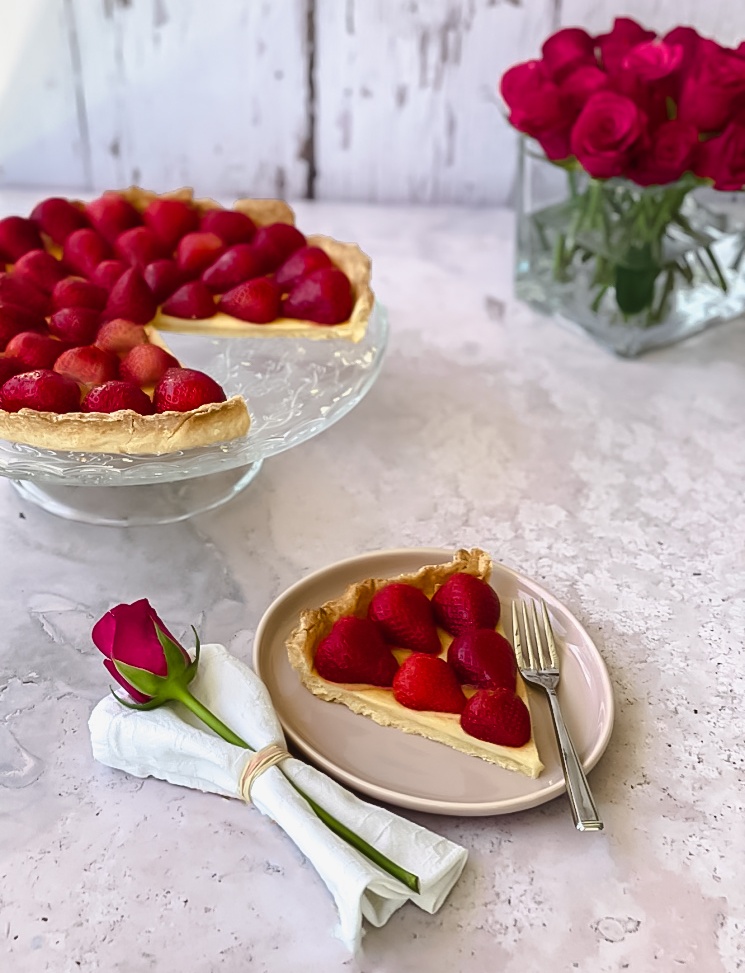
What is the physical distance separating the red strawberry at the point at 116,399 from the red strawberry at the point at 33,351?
0.31 feet

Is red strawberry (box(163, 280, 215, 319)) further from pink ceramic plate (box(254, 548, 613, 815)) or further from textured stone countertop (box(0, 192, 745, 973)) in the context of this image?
pink ceramic plate (box(254, 548, 613, 815))

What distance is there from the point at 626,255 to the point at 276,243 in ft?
1.60

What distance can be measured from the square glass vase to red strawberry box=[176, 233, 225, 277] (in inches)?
18.6

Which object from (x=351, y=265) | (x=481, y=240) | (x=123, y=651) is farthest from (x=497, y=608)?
(x=481, y=240)

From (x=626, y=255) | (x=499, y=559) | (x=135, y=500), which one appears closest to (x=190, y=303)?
(x=135, y=500)

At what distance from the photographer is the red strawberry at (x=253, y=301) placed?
1.29 metres

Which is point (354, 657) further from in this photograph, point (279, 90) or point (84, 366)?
point (279, 90)

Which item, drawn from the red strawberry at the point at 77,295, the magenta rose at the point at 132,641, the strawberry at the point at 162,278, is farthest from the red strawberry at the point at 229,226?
the magenta rose at the point at 132,641

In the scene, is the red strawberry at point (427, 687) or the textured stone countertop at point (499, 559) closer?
the textured stone countertop at point (499, 559)

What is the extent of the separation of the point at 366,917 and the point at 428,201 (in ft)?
4.97

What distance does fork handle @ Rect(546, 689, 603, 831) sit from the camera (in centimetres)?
78

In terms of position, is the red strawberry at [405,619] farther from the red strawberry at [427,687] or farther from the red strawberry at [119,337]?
the red strawberry at [119,337]

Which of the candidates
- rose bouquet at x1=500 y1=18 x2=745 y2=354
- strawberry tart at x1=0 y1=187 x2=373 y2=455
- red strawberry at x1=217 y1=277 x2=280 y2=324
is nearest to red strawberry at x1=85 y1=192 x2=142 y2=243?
strawberry tart at x1=0 y1=187 x2=373 y2=455

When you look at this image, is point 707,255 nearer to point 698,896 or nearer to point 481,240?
point 481,240
